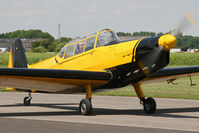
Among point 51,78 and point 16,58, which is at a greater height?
point 16,58

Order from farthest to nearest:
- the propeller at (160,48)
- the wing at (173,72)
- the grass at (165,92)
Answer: the grass at (165,92), the wing at (173,72), the propeller at (160,48)

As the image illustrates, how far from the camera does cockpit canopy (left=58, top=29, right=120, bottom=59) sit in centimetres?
1307

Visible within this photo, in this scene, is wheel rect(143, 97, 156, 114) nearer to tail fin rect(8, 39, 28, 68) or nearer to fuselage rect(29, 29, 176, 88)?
fuselage rect(29, 29, 176, 88)

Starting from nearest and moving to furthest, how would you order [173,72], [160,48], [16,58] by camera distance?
[160,48] → [173,72] → [16,58]

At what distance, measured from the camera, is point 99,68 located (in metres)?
13.0

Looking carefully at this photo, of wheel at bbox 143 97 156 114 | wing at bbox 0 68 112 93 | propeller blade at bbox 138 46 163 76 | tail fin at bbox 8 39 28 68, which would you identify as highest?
tail fin at bbox 8 39 28 68

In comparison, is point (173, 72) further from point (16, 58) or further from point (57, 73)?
point (16, 58)

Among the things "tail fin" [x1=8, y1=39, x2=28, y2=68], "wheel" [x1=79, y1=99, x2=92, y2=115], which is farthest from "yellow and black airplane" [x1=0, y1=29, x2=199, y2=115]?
"tail fin" [x1=8, y1=39, x2=28, y2=68]

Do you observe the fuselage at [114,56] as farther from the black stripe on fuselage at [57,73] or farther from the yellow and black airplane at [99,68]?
the black stripe on fuselage at [57,73]

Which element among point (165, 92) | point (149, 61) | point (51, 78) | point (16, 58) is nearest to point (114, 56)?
point (149, 61)

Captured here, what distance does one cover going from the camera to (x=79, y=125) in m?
10.2

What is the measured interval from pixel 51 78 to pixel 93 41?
1947mm

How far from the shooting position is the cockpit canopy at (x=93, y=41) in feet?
42.9

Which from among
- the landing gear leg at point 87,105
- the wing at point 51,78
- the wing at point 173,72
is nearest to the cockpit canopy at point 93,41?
the wing at point 51,78
